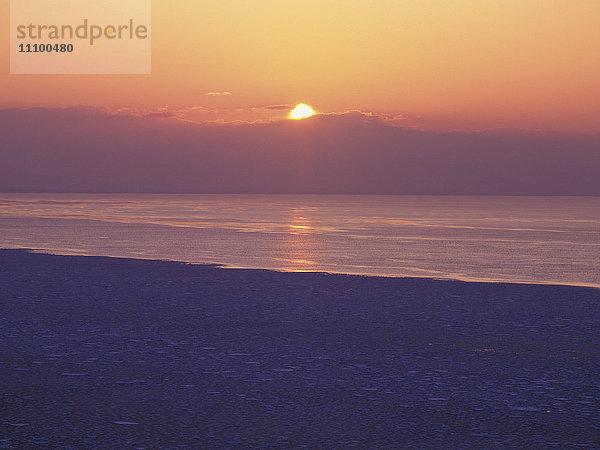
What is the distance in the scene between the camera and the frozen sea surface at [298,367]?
6.64 meters

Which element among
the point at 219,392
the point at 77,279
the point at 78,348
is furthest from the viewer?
the point at 77,279

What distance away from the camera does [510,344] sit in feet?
35.2

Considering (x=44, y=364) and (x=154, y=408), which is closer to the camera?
(x=154, y=408)

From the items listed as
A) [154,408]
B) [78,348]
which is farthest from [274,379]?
[78,348]

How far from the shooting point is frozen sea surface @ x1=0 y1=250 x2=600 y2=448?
6641 millimetres

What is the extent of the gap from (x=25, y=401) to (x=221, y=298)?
26.4ft

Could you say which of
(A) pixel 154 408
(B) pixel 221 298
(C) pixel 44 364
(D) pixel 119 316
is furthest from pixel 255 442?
(B) pixel 221 298

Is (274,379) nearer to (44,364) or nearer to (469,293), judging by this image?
(44,364)

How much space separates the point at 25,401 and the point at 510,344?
618cm

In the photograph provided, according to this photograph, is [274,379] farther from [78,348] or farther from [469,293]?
[469,293]

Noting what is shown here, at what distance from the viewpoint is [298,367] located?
30.1 feet

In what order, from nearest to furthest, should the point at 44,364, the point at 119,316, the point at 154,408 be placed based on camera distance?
the point at 154,408 < the point at 44,364 < the point at 119,316

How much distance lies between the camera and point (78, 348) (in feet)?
33.6

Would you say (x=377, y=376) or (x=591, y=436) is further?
(x=377, y=376)
